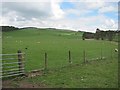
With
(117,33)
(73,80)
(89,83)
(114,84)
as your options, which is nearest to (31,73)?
(73,80)

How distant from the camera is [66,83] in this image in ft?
43.6

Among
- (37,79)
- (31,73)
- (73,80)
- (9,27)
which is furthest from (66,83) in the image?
(9,27)

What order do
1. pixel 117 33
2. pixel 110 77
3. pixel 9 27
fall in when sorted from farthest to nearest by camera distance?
pixel 9 27 < pixel 117 33 < pixel 110 77

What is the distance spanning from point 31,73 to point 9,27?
164 metres

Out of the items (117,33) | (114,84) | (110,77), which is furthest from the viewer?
(117,33)

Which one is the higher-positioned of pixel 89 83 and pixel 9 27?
pixel 9 27

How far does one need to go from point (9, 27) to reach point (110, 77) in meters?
166

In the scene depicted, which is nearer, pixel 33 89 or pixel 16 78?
pixel 33 89

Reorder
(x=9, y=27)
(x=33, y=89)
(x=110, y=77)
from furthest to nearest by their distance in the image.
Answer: (x=9, y=27)
(x=110, y=77)
(x=33, y=89)

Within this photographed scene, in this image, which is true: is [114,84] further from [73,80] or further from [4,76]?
[4,76]

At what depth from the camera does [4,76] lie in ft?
48.2

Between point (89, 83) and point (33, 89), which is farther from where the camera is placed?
point (89, 83)

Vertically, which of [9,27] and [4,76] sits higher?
[9,27]

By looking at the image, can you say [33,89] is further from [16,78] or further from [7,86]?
[16,78]
